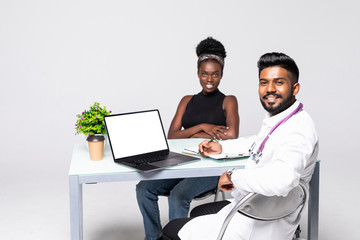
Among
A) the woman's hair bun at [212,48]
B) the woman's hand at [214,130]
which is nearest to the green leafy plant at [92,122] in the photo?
the woman's hand at [214,130]

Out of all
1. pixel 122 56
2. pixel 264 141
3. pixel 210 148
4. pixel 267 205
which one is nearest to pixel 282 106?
pixel 264 141

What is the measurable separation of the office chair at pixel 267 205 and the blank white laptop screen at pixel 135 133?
2.86ft

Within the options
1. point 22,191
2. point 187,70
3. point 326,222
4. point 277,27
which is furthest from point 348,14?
point 22,191

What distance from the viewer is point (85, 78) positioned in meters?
5.86

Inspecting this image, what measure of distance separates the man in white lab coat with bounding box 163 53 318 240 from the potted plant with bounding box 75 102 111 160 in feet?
2.16

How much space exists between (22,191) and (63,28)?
2167 millimetres

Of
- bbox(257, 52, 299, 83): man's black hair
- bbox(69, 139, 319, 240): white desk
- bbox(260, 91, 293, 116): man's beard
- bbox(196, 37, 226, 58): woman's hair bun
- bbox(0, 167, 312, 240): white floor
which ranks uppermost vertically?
bbox(196, 37, 226, 58): woman's hair bun

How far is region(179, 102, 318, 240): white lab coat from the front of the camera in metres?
1.82

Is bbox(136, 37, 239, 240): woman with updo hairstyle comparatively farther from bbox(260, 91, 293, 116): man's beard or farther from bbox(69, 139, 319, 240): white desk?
bbox(260, 91, 293, 116): man's beard

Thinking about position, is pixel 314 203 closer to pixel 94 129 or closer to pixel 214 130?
pixel 214 130

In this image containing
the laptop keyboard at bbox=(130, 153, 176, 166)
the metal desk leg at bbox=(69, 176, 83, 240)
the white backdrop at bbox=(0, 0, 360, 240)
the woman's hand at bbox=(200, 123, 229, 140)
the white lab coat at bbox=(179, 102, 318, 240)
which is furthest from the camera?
the white backdrop at bbox=(0, 0, 360, 240)

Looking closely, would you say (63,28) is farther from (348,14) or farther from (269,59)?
(269,59)

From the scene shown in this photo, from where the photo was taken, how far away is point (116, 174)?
7.98ft

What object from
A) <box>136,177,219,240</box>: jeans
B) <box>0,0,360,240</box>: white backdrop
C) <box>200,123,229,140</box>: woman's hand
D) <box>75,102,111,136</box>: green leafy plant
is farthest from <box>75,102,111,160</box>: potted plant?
<box>0,0,360,240</box>: white backdrop
